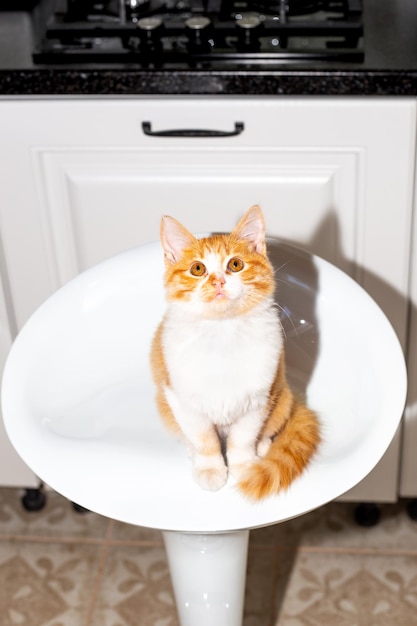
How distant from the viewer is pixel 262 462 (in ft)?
3.90

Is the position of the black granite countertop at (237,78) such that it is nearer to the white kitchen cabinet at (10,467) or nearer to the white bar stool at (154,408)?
the white bar stool at (154,408)

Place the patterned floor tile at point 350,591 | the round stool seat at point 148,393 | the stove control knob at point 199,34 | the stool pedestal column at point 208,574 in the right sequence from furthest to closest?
the patterned floor tile at point 350,591
the stove control knob at point 199,34
the stool pedestal column at point 208,574
the round stool seat at point 148,393

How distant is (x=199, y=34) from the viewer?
1.64m

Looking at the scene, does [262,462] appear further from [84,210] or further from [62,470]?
[84,210]

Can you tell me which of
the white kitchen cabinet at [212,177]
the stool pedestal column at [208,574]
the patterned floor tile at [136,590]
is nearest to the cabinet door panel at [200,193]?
the white kitchen cabinet at [212,177]

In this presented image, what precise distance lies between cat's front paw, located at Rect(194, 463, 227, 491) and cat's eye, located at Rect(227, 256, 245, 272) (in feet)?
0.79

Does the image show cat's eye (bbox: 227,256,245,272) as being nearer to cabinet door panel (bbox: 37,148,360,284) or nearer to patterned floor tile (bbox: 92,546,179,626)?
cabinet door panel (bbox: 37,148,360,284)

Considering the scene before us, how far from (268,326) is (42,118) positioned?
2.12 feet

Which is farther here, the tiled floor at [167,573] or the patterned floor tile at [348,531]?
the patterned floor tile at [348,531]

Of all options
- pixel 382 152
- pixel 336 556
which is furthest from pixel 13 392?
pixel 336 556

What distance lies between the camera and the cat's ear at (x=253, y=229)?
1.16 meters

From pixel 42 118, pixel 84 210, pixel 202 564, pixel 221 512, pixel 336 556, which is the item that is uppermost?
pixel 42 118

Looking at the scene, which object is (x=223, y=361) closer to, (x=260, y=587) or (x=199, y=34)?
(x=199, y=34)

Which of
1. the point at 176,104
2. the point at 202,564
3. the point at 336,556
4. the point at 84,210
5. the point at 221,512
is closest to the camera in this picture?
the point at 221,512
